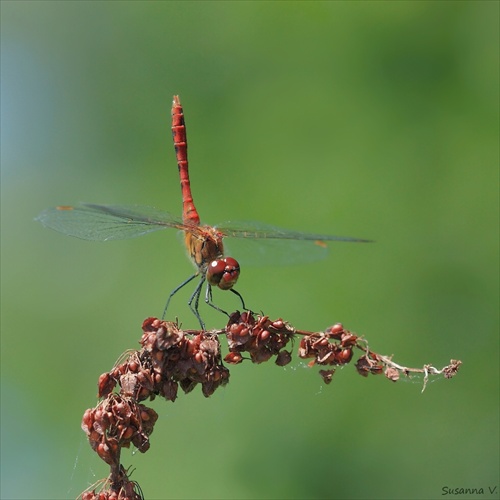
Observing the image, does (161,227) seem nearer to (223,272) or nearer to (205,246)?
(205,246)

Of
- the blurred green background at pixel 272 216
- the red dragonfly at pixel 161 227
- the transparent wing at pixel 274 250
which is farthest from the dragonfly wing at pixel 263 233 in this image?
the blurred green background at pixel 272 216

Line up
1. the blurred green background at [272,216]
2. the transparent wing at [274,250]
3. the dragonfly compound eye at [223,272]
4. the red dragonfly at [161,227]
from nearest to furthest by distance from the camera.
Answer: the dragonfly compound eye at [223,272]
the red dragonfly at [161,227]
the transparent wing at [274,250]
the blurred green background at [272,216]

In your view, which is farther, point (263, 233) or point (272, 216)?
point (272, 216)

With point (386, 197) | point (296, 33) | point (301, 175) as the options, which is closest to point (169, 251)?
point (301, 175)

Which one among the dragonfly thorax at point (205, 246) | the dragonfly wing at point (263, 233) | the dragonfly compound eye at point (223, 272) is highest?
the dragonfly wing at point (263, 233)

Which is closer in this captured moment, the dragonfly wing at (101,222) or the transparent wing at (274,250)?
the dragonfly wing at (101,222)

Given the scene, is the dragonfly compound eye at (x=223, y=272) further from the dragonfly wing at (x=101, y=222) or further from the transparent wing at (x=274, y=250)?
the transparent wing at (x=274, y=250)

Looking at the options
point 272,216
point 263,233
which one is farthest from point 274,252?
point 272,216
